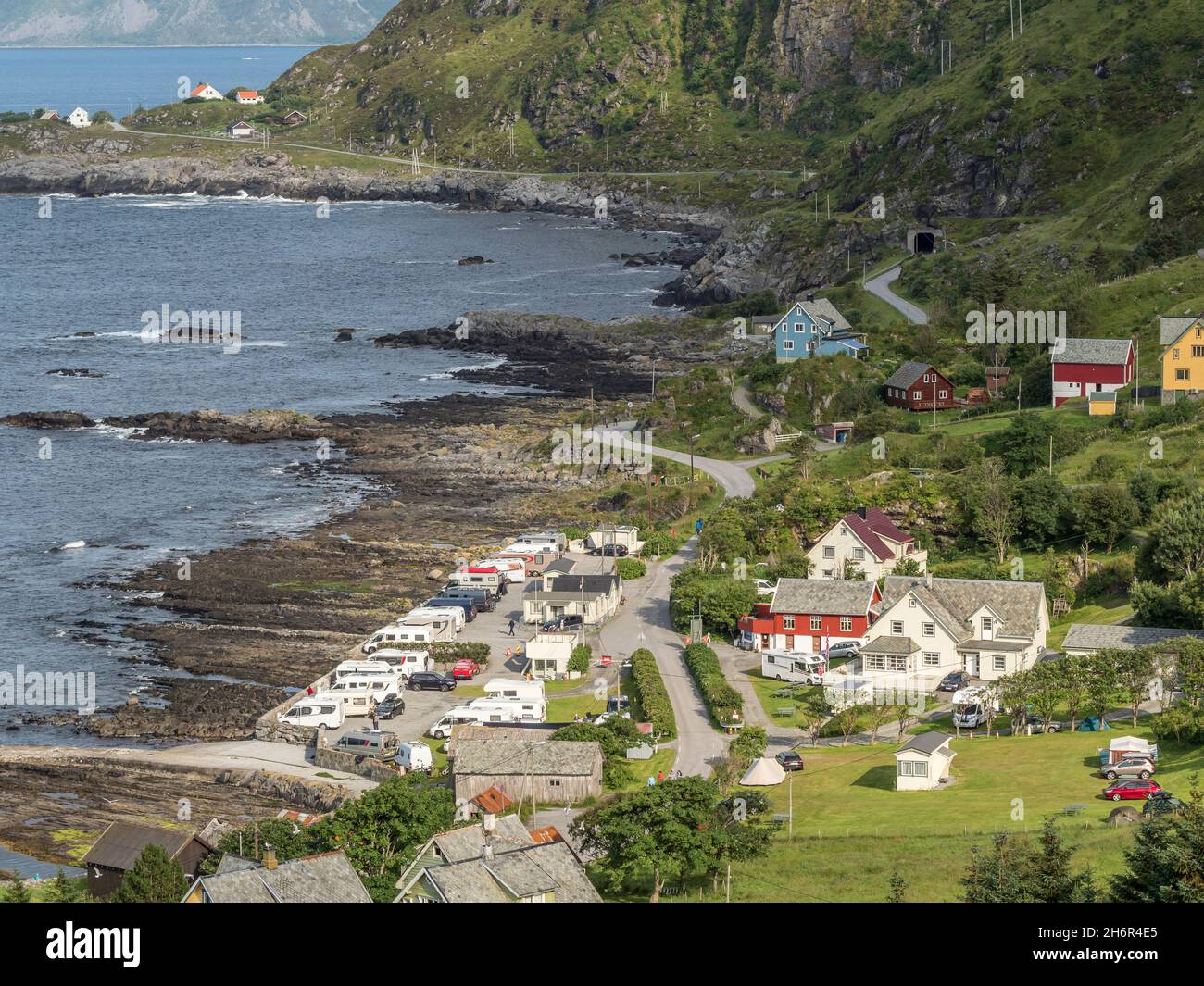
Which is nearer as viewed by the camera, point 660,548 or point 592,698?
point 592,698

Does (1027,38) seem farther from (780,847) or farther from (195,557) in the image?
(780,847)

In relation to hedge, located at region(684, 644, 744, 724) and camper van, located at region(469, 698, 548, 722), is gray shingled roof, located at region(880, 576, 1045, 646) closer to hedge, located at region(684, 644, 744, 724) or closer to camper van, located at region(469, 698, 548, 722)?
hedge, located at region(684, 644, 744, 724)

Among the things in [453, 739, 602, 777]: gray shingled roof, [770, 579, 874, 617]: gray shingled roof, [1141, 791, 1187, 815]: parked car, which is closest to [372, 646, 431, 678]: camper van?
[453, 739, 602, 777]: gray shingled roof

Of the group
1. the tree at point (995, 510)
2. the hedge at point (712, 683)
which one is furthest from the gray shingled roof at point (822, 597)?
the tree at point (995, 510)

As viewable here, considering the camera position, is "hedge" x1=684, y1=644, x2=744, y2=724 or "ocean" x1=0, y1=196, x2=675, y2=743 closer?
"hedge" x1=684, y1=644, x2=744, y2=724

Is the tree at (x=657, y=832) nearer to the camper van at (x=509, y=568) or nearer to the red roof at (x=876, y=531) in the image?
the red roof at (x=876, y=531)
